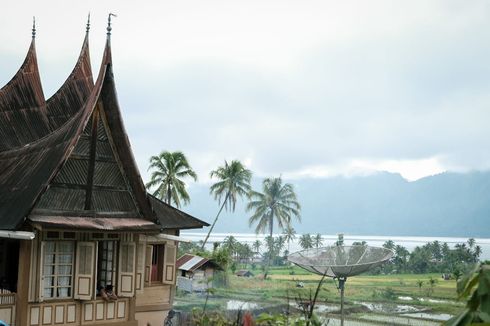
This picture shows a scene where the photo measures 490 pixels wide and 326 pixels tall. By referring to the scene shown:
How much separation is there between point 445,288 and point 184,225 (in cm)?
3099

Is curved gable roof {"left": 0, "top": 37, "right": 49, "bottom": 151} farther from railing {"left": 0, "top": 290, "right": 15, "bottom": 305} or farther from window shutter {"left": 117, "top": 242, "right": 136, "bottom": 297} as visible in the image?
railing {"left": 0, "top": 290, "right": 15, "bottom": 305}

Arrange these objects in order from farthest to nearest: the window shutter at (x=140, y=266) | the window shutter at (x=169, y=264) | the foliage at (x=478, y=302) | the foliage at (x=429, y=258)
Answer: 1. the foliage at (x=429, y=258)
2. the window shutter at (x=169, y=264)
3. the window shutter at (x=140, y=266)
4. the foliage at (x=478, y=302)

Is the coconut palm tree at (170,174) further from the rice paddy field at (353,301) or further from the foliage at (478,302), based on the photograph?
the foliage at (478,302)

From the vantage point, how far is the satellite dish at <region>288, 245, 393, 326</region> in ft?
43.1

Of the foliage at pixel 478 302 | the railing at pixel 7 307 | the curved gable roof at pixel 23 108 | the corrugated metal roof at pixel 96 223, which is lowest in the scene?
the railing at pixel 7 307

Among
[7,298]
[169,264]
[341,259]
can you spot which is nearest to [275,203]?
[169,264]

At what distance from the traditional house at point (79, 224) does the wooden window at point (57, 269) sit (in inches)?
0.7

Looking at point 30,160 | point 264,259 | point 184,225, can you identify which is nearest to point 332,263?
point 184,225

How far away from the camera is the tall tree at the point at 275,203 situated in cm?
6234

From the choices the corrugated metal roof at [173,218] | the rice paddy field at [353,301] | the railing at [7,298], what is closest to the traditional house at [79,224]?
the railing at [7,298]

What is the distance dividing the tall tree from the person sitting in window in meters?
49.3

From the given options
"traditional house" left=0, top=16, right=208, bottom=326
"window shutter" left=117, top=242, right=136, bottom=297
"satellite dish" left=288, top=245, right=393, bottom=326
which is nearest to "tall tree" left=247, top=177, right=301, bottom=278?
"satellite dish" left=288, top=245, right=393, bottom=326

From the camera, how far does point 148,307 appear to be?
14.3 meters

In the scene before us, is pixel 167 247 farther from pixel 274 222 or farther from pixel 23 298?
pixel 274 222
